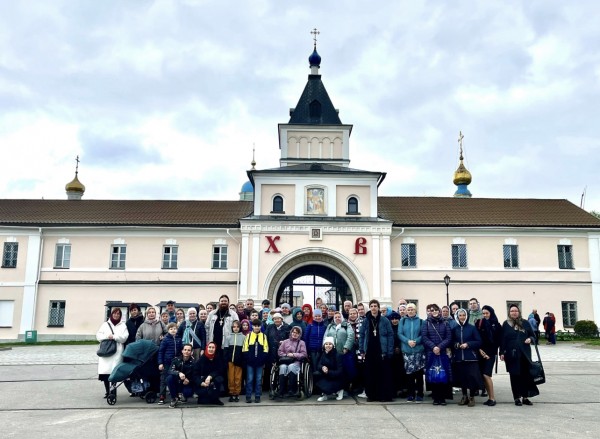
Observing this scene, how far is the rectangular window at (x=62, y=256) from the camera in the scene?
96.6 feet

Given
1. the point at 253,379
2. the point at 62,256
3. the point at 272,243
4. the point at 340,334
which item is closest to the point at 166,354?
the point at 253,379

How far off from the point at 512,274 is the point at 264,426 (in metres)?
24.5

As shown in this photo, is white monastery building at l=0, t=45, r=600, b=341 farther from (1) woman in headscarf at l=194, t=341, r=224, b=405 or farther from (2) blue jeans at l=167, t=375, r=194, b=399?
(2) blue jeans at l=167, t=375, r=194, b=399

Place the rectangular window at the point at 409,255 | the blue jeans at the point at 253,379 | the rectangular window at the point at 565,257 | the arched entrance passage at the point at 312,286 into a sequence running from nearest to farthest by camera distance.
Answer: the blue jeans at the point at 253,379, the arched entrance passage at the point at 312,286, the rectangular window at the point at 409,255, the rectangular window at the point at 565,257

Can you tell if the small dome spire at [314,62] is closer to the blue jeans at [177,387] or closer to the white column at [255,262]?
the white column at [255,262]

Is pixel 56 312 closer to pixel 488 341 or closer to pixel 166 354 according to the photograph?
pixel 166 354

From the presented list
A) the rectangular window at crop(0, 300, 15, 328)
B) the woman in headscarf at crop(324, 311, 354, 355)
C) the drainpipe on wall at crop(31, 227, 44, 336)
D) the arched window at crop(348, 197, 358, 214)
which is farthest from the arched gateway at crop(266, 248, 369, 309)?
the woman in headscarf at crop(324, 311, 354, 355)

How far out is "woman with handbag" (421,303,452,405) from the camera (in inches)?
384

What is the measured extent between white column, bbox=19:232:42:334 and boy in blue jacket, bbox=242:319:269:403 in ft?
72.8

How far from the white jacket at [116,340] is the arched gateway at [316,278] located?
664 inches

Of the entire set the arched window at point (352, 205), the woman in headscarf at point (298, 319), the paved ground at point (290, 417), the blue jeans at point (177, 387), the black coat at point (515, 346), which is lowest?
the paved ground at point (290, 417)

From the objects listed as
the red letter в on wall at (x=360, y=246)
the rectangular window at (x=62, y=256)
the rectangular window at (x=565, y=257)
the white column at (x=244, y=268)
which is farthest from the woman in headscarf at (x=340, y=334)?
the rectangular window at (x=565, y=257)

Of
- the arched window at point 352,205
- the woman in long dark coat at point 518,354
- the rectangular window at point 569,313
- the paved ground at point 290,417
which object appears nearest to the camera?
the paved ground at point 290,417

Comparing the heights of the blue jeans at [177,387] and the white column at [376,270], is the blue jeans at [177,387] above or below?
below
